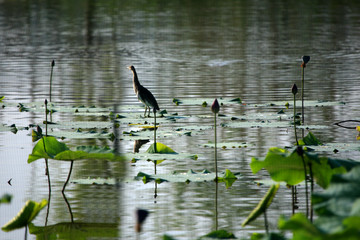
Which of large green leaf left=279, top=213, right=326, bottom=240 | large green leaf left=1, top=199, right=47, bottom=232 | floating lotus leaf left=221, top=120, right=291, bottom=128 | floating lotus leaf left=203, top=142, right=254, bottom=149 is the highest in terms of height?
floating lotus leaf left=221, top=120, right=291, bottom=128

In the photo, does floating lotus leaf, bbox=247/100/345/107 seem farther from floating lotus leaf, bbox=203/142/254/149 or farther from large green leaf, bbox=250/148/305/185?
large green leaf, bbox=250/148/305/185

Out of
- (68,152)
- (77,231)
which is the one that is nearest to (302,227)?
(77,231)

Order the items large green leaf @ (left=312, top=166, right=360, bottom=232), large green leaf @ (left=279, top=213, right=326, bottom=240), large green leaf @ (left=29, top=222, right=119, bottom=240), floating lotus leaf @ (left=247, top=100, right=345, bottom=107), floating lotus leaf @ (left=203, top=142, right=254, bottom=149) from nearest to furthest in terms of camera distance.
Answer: large green leaf @ (left=279, top=213, right=326, bottom=240)
large green leaf @ (left=312, top=166, right=360, bottom=232)
large green leaf @ (left=29, top=222, right=119, bottom=240)
floating lotus leaf @ (left=203, top=142, right=254, bottom=149)
floating lotus leaf @ (left=247, top=100, right=345, bottom=107)

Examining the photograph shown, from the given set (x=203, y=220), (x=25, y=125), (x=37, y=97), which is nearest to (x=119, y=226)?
(x=203, y=220)

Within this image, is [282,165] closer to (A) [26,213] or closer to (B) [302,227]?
(A) [26,213]

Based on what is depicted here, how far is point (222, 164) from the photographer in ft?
19.9

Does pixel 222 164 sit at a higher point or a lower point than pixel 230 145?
lower

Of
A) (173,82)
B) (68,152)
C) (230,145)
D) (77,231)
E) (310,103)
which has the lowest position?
(77,231)

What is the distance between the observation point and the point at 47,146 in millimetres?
4836

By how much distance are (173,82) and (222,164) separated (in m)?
6.03

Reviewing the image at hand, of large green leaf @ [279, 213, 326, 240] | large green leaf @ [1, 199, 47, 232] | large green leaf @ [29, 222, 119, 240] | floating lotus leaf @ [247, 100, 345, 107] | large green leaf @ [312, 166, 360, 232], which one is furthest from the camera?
floating lotus leaf @ [247, 100, 345, 107]

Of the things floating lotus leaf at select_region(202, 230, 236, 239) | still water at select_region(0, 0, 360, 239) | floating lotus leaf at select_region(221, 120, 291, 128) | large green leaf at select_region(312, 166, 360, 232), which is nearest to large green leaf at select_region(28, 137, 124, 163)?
still water at select_region(0, 0, 360, 239)

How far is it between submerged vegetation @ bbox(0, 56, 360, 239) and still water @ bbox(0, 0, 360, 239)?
10cm

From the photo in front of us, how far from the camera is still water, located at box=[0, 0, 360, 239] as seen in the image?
487cm
